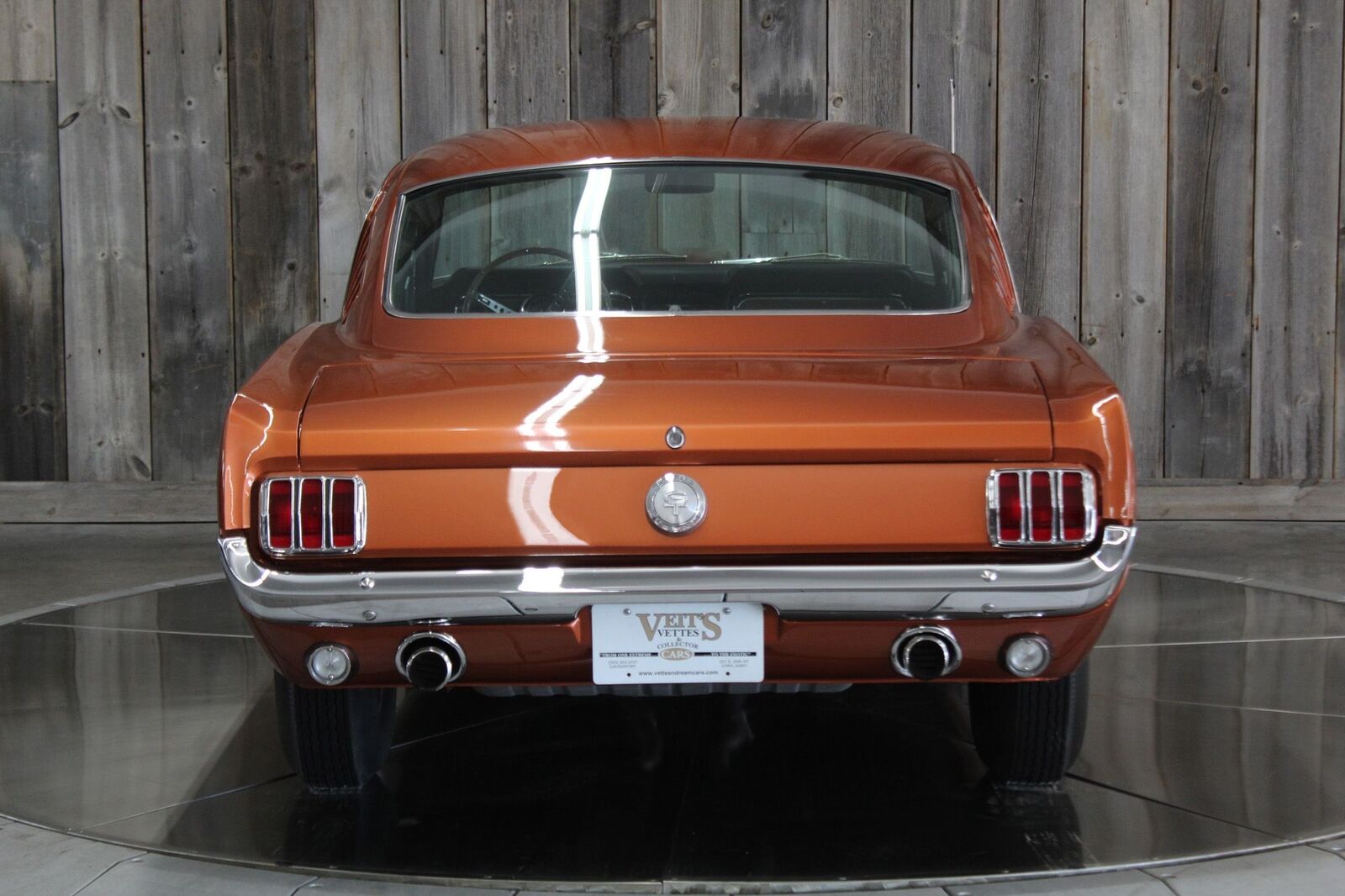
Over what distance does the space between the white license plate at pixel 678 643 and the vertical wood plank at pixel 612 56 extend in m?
4.31

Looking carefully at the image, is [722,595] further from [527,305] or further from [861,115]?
[861,115]

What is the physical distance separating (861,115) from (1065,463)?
430cm

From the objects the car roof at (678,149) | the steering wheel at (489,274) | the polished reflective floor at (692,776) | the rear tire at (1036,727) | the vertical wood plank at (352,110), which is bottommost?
the polished reflective floor at (692,776)

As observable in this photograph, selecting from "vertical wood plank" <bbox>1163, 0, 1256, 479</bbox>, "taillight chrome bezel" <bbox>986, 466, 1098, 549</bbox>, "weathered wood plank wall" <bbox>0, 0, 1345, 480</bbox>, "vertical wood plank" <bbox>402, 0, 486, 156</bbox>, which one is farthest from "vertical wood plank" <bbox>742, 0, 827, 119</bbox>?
"taillight chrome bezel" <bbox>986, 466, 1098, 549</bbox>

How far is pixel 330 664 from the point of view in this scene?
111 inches

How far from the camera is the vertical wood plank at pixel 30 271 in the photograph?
6.75m

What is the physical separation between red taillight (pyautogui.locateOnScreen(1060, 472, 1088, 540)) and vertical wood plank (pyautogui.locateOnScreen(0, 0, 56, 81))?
5.64 metres

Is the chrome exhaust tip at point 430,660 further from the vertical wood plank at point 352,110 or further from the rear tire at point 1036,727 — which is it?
the vertical wood plank at point 352,110

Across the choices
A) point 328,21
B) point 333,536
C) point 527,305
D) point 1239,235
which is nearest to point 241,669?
point 527,305

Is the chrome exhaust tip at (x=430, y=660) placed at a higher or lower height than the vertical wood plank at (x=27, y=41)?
lower

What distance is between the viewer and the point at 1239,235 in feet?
22.0

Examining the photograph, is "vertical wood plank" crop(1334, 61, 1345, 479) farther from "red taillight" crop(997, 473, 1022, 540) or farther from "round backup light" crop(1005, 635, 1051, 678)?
"red taillight" crop(997, 473, 1022, 540)

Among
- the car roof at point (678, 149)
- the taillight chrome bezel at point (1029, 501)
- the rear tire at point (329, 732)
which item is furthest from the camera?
the car roof at point (678, 149)

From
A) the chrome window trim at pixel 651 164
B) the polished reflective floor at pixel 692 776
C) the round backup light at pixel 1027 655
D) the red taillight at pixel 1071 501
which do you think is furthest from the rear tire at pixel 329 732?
the red taillight at pixel 1071 501
